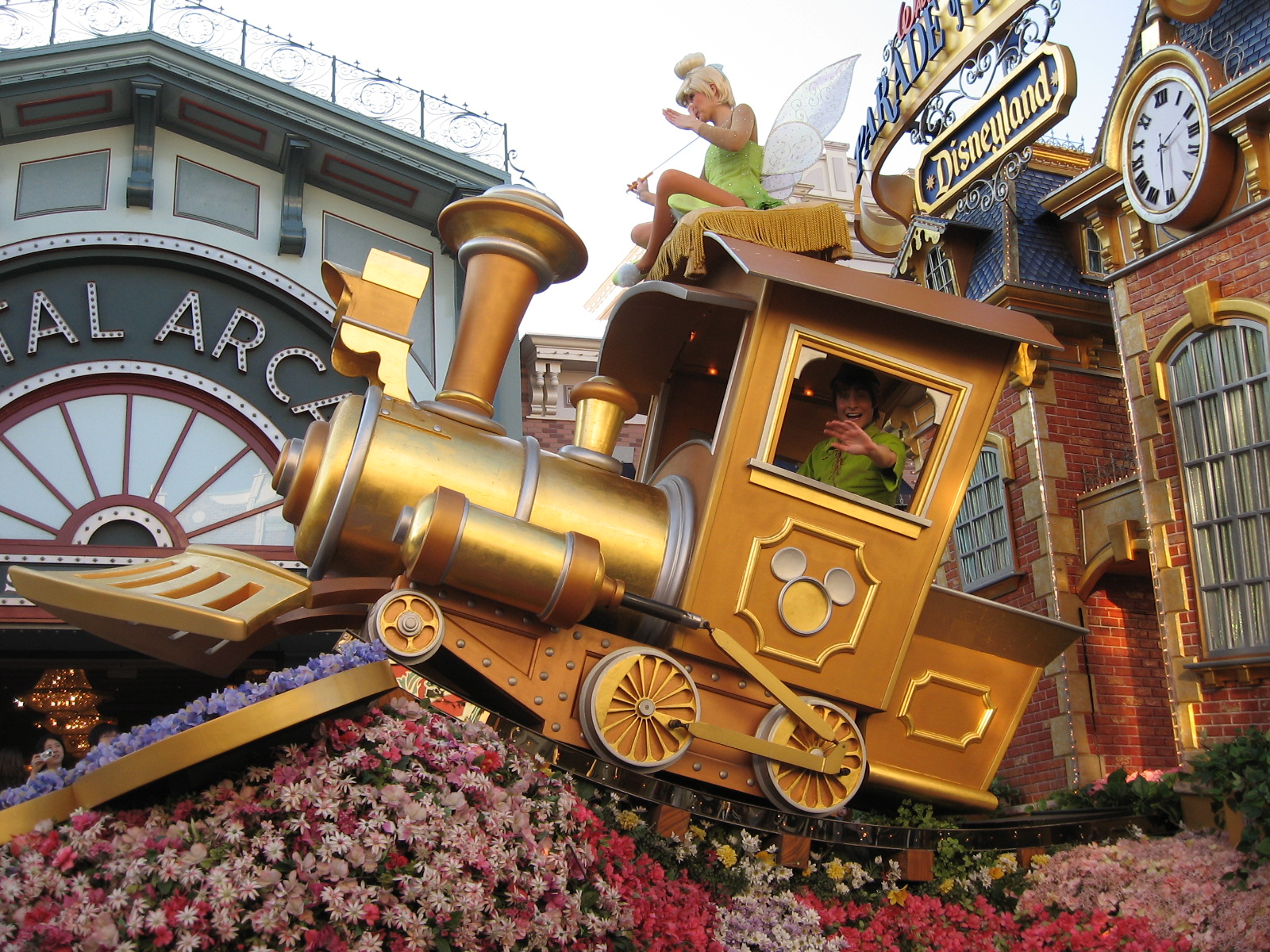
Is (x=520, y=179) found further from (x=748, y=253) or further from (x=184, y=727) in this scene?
(x=184, y=727)

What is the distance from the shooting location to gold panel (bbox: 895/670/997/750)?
171 inches

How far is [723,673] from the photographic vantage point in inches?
156

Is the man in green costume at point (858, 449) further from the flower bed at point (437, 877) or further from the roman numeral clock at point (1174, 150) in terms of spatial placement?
the roman numeral clock at point (1174, 150)

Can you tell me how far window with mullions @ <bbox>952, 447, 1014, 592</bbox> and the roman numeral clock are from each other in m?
3.11

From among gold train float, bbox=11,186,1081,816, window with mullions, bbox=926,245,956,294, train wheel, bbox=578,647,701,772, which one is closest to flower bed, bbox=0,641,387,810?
gold train float, bbox=11,186,1081,816

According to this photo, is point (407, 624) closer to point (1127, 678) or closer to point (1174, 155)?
point (1174, 155)

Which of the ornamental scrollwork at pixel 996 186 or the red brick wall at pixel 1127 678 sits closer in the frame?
the red brick wall at pixel 1127 678

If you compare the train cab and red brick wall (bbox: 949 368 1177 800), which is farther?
red brick wall (bbox: 949 368 1177 800)

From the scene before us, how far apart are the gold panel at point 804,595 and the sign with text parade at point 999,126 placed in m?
6.52

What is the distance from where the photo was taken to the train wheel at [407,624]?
334 centimetres

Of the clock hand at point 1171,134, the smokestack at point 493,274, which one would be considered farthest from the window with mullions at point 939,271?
the smokestack at point 493,274

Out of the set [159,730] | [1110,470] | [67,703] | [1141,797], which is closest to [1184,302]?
[1110,470]

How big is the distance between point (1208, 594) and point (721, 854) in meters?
4.02

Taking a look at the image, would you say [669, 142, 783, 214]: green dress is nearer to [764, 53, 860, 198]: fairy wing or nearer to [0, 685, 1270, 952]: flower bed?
[764, 53, 860, 198]: fairy wing
